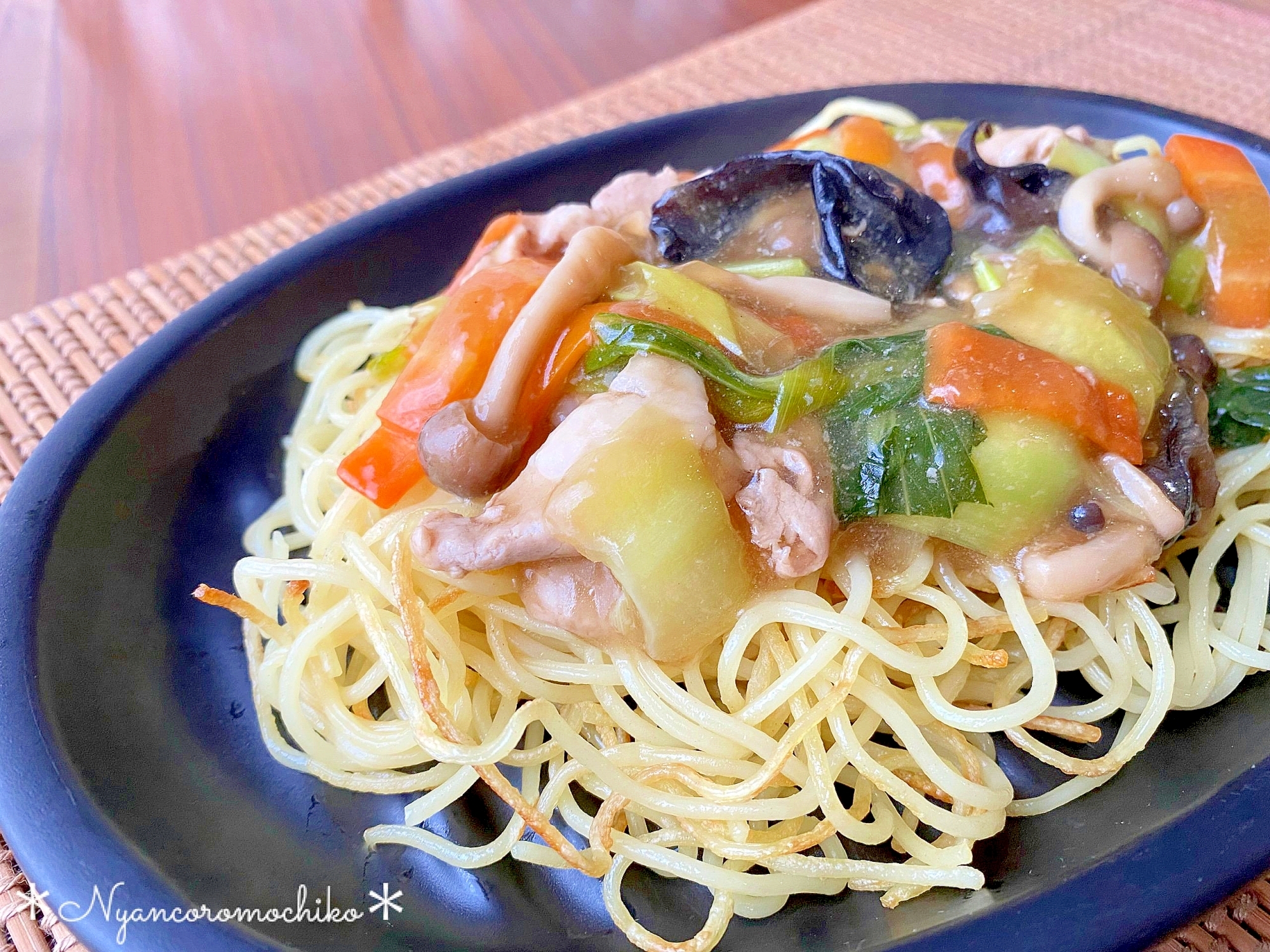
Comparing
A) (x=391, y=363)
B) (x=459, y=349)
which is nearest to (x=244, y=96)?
(x=391, y=363)

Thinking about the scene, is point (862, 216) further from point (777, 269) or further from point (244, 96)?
point (244, 96)

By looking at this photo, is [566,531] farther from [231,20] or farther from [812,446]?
[231,20]

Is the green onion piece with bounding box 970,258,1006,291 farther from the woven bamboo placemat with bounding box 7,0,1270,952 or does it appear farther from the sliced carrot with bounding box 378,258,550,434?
the woven bamboo placemat with bounding box 7,0,1270,952

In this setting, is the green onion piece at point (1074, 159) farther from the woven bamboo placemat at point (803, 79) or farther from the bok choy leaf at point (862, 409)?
the woven bamboo placemat at point (803, 79)

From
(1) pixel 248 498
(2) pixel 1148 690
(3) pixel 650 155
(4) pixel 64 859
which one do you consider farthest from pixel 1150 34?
(4) pixel 64 859

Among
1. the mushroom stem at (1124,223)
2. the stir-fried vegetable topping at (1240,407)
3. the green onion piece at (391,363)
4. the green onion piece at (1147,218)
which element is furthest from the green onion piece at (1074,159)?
the green onion piece at (391,363)
